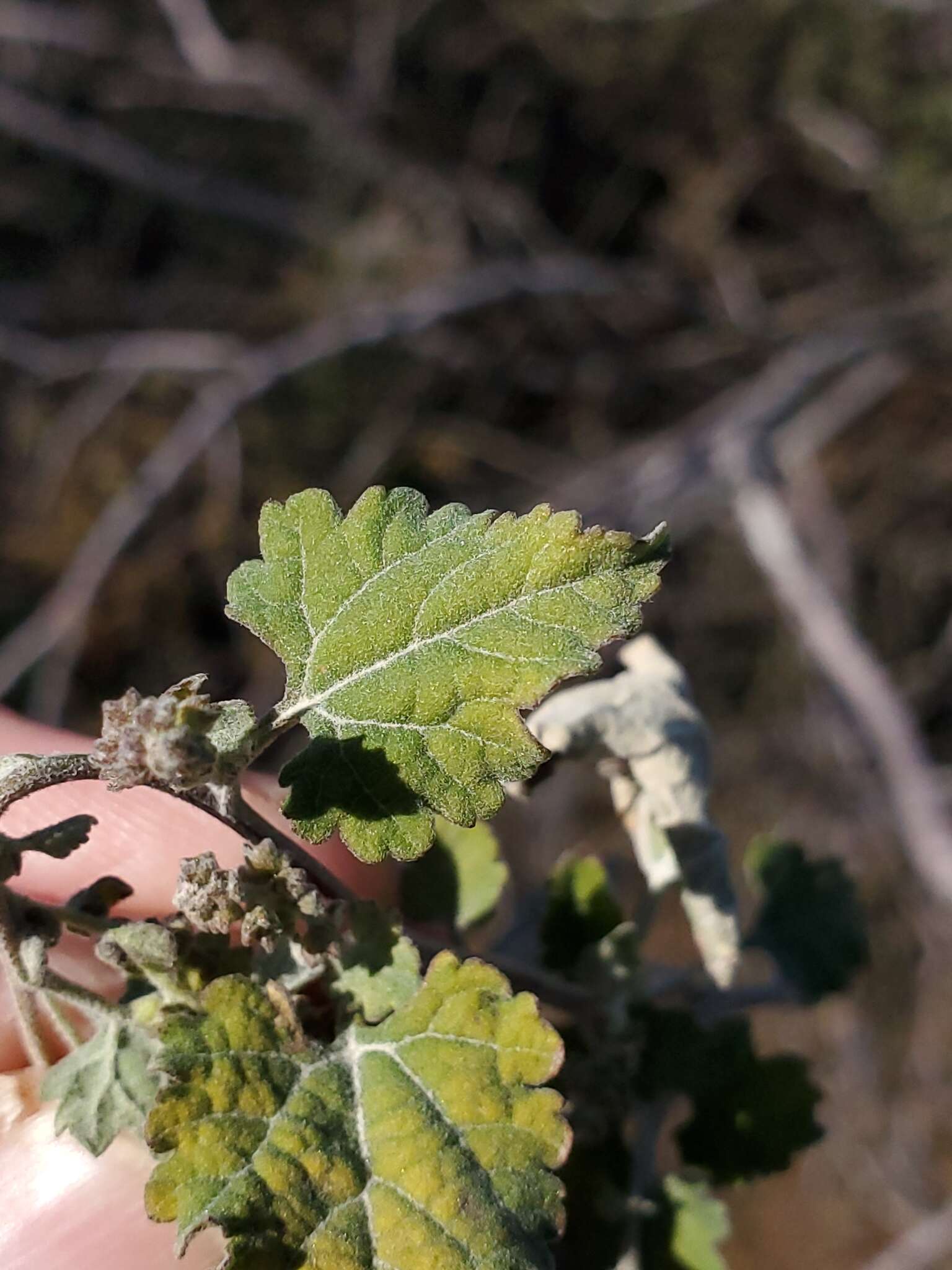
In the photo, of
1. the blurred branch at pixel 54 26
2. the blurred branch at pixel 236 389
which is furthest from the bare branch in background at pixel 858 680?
the blurred branch at pixel 54 26

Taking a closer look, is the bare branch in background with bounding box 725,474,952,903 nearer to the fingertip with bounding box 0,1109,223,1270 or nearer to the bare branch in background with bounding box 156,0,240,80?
the fingertip with bounding box 0,1109,223,1270

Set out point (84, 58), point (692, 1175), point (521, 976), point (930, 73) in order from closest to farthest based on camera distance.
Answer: point (521, 976)
point (692, 1175)
point (930, 73)
point (84, 58)

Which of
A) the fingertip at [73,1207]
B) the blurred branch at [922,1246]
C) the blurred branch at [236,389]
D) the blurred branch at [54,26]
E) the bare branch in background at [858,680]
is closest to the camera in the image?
the fingertip at [73,1207]

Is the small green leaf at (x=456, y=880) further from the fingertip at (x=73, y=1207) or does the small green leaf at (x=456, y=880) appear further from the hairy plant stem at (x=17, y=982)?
the hairy plant stem at (x=17, y=982)

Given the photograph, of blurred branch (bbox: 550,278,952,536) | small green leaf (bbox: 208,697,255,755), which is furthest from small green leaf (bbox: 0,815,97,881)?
blurred branch (bbox: 550,278,952,536)

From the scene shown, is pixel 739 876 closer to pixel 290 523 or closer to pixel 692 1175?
pixel 692 1175

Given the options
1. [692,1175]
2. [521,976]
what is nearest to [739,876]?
[692,1175]
